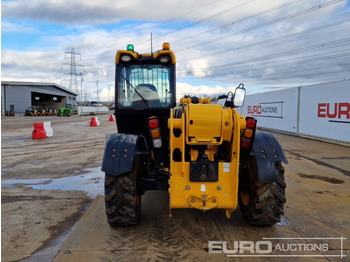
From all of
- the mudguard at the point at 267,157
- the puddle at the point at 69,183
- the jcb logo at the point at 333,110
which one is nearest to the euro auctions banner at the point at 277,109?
the jcb logo at the point at 333,110

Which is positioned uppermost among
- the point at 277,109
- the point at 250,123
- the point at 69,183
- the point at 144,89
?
the point at 144,89

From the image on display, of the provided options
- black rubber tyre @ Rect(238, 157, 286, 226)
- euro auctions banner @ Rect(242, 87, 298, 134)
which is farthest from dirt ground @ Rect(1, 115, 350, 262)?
euro auctions banner @ Rect(242, 87, 298, 134)

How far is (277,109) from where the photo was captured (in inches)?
782

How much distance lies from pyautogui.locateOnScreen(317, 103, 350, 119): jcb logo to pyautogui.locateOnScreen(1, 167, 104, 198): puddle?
10.6 m

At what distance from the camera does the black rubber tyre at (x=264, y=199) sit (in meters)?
4.16

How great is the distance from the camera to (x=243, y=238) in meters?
4.06

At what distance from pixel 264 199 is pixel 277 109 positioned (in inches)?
664

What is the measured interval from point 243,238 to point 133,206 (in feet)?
5.24

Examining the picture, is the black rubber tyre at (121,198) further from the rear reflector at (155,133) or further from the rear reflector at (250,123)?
the rear reflector at (250,123)

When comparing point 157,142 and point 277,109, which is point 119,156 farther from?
point 277,109

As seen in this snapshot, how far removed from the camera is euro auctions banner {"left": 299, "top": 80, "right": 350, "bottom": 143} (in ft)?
42.2

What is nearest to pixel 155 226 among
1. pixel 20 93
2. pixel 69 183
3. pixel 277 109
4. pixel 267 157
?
pixel 267 157

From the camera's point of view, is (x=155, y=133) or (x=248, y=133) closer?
(x=248, y=133)

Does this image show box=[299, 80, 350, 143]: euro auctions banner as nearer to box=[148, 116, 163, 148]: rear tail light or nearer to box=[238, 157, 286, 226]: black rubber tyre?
box=[238, 157, 286, 226]: black rubber tyre
